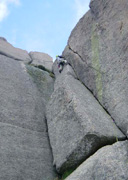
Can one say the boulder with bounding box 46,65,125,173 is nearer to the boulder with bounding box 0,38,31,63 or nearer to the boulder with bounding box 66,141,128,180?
the boulder with bounding box 66,141,128,180

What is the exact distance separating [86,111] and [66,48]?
6296 millimetres

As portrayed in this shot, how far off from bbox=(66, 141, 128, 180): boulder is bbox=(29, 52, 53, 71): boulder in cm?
1076

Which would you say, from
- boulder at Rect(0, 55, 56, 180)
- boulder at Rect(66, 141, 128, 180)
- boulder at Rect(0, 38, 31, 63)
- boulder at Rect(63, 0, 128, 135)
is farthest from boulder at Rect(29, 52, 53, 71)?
boulder at Rect(66, 141, 128, 180)

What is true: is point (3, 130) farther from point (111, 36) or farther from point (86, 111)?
point (111, 36)

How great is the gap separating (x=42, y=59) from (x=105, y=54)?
882 cm

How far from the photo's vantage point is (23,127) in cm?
1132

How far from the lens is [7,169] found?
925 centimetres

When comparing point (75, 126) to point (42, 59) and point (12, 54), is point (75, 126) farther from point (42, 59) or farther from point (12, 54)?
point (42, 59)

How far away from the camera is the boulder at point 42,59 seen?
1920cm

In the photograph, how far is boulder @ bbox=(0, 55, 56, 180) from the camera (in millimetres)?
9625

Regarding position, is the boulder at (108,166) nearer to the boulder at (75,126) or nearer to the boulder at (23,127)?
the boulder at (75,126)

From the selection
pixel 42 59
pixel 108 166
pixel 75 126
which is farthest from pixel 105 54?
pixel 42 59

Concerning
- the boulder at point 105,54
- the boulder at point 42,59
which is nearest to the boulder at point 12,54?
the boulder at point 42,59

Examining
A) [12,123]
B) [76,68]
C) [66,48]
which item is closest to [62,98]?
[12,123]
